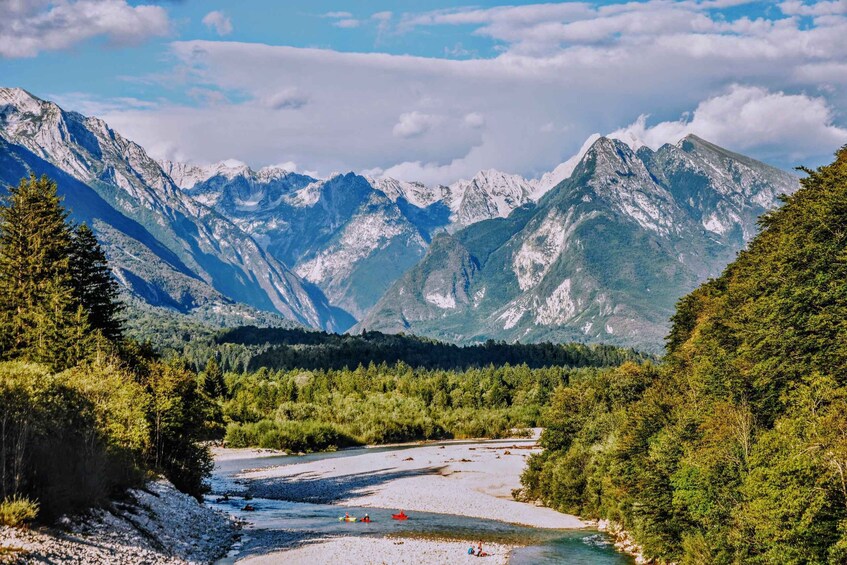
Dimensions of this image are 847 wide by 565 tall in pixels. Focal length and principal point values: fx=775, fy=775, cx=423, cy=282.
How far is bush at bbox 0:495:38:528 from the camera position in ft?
111

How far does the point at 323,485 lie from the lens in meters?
95.3

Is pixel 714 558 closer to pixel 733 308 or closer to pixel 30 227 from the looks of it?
pixel 733 308

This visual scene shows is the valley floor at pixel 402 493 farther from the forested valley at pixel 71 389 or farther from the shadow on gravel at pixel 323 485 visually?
the forested valley at pixel 71 389

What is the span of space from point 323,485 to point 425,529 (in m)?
31.9

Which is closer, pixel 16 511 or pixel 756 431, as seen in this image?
pixel 16 511

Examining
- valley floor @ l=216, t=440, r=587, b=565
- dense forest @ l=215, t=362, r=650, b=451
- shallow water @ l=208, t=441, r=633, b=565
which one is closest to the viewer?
valley floor @ l=216, t=440, r=587, b=565

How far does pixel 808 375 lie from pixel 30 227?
220 ft

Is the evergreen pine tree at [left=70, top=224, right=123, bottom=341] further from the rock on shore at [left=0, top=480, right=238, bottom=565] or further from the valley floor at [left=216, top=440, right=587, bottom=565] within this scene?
the valley floor at [left=216, top=440, right=587, bottom=565]

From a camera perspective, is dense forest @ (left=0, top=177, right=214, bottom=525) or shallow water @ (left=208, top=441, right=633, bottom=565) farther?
shallow water @ (left=208, top=441, right=633, bottom=565)

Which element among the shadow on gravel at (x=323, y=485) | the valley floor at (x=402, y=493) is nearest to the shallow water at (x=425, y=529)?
the valley floor at (x=402, y=493)

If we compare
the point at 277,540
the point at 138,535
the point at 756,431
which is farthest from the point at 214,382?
the point at 756,431

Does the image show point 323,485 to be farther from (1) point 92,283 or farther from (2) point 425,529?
(1) point 92,283

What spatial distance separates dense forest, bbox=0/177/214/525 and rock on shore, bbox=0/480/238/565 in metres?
1.15

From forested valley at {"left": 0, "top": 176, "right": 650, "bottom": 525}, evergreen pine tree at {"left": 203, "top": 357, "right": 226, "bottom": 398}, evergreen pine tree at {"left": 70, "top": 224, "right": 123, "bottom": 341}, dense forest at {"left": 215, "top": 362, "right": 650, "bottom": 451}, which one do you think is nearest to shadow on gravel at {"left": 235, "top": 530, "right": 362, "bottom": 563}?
forested valley at {"left": 0, "top": 176, "right": 650, "bottom": 525}
